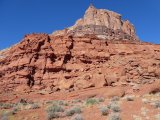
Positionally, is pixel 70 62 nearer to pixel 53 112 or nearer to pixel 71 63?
pixel 71 63

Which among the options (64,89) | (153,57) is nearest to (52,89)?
(64,89)

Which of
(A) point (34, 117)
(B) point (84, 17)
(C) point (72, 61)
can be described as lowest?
(A) point (34, 117)

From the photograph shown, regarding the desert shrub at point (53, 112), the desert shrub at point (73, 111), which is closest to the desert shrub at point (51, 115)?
the desert shrub at point (53, 112)

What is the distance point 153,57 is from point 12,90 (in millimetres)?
20678

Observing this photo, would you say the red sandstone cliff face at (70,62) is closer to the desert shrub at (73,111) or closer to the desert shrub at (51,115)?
the desert shrub at (73,111)

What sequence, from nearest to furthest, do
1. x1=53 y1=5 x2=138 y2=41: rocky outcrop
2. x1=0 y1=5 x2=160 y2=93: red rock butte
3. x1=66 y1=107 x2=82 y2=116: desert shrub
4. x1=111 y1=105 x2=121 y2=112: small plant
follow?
x1=111 y1=105 x2=121 y2=112: small plant
x1=66 y1=107 x2=82 y2=116: desert shrub
x1=0 y1=5 x2=160 y2=93: red rock butte
x1=53 y1=5 x2=138 y2=41: rocky outcrop

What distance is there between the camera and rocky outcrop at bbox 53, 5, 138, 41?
3339 inches

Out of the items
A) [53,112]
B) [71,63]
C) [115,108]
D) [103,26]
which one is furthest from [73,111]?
[103,26]

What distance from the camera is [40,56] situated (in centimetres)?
4822

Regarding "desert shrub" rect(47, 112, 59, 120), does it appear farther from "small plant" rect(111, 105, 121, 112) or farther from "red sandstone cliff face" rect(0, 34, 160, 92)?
"red sandstone cliff face" rect(0, 34, 160, 92)

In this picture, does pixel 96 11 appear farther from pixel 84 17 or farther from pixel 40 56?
pixel 40 56

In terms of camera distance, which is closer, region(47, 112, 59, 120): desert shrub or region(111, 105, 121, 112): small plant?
region(111, 105, 121, 112): small plant

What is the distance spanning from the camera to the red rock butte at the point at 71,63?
41719 millimetres

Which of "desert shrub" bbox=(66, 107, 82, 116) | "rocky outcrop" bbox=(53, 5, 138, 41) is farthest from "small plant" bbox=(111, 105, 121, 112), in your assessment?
"rocky outcrop" bbox=(53, 5, 138, 41)
